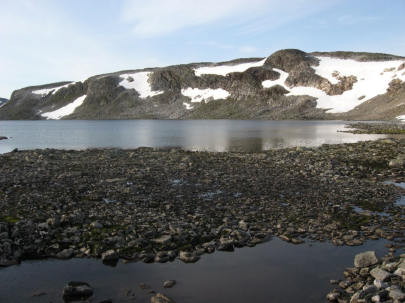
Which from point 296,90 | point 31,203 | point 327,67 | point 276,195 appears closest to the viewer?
point 31,203

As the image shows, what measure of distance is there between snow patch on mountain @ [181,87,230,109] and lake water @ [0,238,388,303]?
6809 inches

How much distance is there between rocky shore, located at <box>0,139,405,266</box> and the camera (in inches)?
450

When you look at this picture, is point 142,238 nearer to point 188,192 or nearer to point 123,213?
point 123,213

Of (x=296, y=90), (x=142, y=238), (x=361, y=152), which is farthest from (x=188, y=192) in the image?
(x=296, y=90)

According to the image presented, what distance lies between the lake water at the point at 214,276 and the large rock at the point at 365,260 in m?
0.37

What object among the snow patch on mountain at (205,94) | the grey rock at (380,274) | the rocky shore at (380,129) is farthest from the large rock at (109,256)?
the snow patch on mountain at (205,94)

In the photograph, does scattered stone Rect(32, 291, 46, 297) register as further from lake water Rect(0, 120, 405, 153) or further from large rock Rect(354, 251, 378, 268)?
lake water Rect(0, 120, 405, 153)

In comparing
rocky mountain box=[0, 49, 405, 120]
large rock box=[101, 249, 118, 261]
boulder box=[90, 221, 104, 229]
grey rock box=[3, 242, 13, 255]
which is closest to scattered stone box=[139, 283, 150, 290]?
large rock box=[101, 249, 118, 261]

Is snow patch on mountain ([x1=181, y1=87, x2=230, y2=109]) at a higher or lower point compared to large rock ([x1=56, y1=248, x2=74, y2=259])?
higher

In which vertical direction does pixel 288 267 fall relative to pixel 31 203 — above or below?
below

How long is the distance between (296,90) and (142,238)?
16658cm

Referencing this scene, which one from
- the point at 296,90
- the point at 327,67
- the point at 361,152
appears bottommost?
the point at 361,152

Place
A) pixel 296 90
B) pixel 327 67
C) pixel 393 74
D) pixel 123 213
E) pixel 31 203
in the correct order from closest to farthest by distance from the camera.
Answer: pixel 123 213 → pixel 31 203 → pixel 393 74 → pixel 296 90 → pixel 327 67

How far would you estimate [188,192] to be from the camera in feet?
59.5
